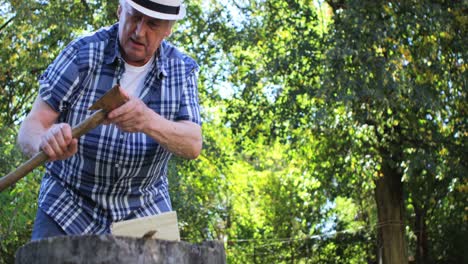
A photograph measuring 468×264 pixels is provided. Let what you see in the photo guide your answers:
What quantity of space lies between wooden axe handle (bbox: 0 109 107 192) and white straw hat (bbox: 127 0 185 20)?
512 mm

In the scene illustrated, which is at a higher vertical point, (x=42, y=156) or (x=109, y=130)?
(x=109, y=130)

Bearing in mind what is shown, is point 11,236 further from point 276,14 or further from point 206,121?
point 206,121

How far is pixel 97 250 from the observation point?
278cm

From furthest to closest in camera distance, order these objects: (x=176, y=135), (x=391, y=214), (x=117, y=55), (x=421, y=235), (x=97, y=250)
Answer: (x=421, y=235) < (x=391, y=214) < (x=117, y=55) < (x=176, y=135) < (x=97, y=250)

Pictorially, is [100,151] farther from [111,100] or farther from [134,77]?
[111,100]

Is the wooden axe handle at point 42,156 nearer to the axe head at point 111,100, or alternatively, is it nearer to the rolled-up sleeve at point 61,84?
the axe head at point 111,100

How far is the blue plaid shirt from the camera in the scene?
3.42m

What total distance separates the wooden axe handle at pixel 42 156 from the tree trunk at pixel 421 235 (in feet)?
54.6

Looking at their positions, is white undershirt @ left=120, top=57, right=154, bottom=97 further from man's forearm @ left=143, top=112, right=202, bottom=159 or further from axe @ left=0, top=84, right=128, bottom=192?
axe @ left=0, top=84, right=128, bottom=192

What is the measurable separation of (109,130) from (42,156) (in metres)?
0.40

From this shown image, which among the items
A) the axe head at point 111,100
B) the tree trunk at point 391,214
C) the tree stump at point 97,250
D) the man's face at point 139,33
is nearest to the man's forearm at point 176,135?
the axe head at point 111,100

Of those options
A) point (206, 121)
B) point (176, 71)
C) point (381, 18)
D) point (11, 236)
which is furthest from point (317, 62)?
point (176, 71)

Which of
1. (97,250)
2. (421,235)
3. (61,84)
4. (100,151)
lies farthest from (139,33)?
(421,235)

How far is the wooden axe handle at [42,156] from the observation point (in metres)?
3.06
